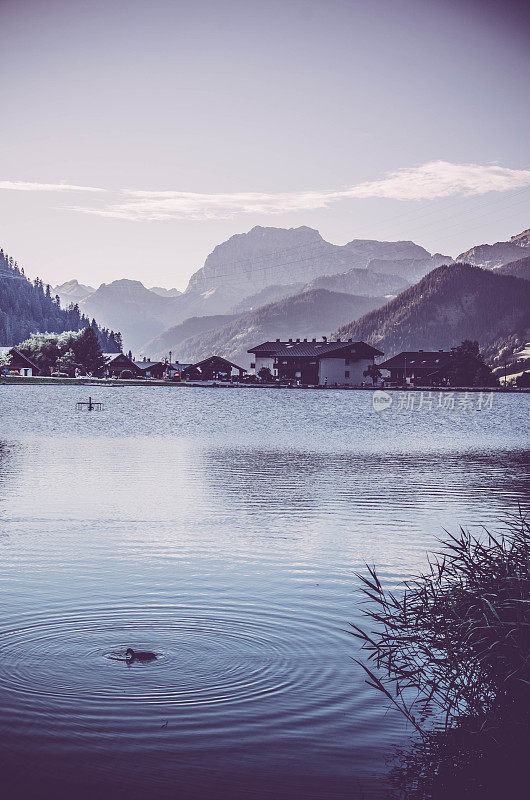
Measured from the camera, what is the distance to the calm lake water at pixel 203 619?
35.0 feet

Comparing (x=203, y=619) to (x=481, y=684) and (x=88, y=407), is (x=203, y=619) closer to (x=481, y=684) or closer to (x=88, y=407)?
(x=481, y=684)

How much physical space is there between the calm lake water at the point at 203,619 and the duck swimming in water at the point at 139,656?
26 centimetres

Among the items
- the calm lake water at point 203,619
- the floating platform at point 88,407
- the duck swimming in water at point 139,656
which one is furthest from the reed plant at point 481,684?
the floating platform at point 88,407

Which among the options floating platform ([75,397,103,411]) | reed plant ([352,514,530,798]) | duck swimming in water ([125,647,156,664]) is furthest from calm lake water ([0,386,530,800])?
floating platform ([75,397,103,411])

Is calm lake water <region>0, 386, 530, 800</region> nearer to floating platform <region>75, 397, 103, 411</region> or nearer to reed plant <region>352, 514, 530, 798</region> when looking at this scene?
reed plant <region>352, 514, 530, 798</region>

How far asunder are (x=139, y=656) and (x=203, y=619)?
8.54 ft

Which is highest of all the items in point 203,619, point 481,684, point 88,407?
point 481,684

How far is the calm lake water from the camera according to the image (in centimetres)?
1066

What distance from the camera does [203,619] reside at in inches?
659

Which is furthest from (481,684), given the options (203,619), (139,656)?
(203,619)

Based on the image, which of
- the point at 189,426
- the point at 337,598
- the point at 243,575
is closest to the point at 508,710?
the point at 337,598

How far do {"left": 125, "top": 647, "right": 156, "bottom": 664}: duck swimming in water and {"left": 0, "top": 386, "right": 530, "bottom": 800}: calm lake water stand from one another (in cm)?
26

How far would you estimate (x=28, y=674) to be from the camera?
13367mm

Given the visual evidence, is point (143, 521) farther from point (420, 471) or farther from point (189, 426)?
point (189, 426)
